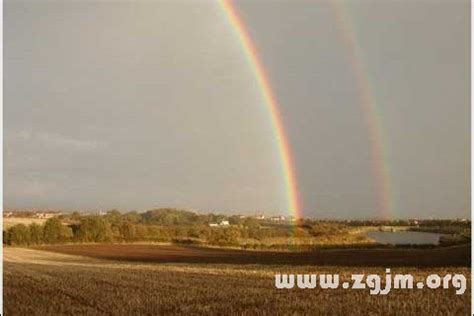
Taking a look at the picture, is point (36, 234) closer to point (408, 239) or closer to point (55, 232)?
point (55, 232)

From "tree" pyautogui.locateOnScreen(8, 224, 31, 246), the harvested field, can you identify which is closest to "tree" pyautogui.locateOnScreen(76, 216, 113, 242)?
"tree" pyautogui.locateOnScreen(8, 224, 31, 246)

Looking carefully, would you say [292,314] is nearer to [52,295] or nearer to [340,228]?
[52,295]

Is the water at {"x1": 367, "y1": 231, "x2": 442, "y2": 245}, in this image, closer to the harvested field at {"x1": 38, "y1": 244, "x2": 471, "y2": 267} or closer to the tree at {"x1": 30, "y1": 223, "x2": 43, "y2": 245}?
the harvested field at {"x1": 38, "y1": 244, "x2": 471, "y2": 267}

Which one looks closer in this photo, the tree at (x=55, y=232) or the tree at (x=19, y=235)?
the tree at (x=19, y=235)

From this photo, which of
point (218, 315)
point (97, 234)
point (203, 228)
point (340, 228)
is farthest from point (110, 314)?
point (340, 228)

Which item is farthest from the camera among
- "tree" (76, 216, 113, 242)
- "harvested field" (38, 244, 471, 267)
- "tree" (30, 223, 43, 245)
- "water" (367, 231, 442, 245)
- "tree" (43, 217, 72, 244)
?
"water" (367, 231, 442, 245)

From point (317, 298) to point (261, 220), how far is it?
126 meters

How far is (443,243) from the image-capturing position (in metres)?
98.8

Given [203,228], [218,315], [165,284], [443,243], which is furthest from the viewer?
[203,228]

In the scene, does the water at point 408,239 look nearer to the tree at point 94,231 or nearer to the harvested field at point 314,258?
the harvested field at point 314,258

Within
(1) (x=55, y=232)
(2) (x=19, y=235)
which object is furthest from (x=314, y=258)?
(2) (x=19, y=235)

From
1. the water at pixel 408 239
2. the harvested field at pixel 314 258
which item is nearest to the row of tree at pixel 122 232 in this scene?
the water at pixel 408 239

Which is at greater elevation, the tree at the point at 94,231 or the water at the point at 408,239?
the tree at the point at 94,231

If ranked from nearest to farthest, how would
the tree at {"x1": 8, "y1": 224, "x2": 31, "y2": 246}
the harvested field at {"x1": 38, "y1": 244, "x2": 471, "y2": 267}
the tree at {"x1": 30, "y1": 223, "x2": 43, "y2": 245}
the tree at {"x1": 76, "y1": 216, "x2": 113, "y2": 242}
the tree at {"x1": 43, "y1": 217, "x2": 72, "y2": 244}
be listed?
the harvested field at {"x1": 38, "y1": 244, "x2": 471, "y2": 267}
the tree at {"x1": 8, "y1": 224, "x2": 31, "y2": 246}
the tree at {"x1": 30, "y1": 223, "x2": 43, "y2": 245}
the tree at {"x1": 43, "y1": 217, "x2": 72, "y2": 244}
the tree at {"x1": 76, "y1": 216, "x2": 113, "y2": 242}
